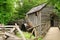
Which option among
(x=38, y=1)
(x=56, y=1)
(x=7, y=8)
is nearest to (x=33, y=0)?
(x=38, y=1)

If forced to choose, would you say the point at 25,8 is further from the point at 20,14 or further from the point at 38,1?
the point at 38,1

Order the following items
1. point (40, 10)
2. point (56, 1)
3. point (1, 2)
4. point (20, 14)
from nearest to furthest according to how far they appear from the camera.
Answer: point (56, 1), point (1, 2), point (40, 10), point (20, 14)

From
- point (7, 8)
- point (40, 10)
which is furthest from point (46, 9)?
point (7, 8)

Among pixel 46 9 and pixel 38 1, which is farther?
pixel 38 1

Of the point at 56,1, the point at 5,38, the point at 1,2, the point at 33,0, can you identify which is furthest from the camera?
the point at 33,0

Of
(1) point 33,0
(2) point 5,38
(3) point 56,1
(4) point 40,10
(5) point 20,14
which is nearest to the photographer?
(2) point 5,38

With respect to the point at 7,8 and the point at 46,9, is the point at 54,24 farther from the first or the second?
the point at 7,8

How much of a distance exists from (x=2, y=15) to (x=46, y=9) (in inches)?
554

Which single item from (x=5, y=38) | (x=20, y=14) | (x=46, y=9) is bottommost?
→ (x=20, y=14)

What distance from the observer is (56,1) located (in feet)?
50.3

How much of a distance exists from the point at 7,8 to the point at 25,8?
106 feet

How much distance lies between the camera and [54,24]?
1289 inches

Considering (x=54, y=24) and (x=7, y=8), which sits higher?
(x=7, y=8)

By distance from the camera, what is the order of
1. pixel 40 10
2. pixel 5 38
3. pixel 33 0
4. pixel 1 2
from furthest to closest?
pixel 33 0 < pixel 40 10 < pixel 1 2 < pixel 5 38
